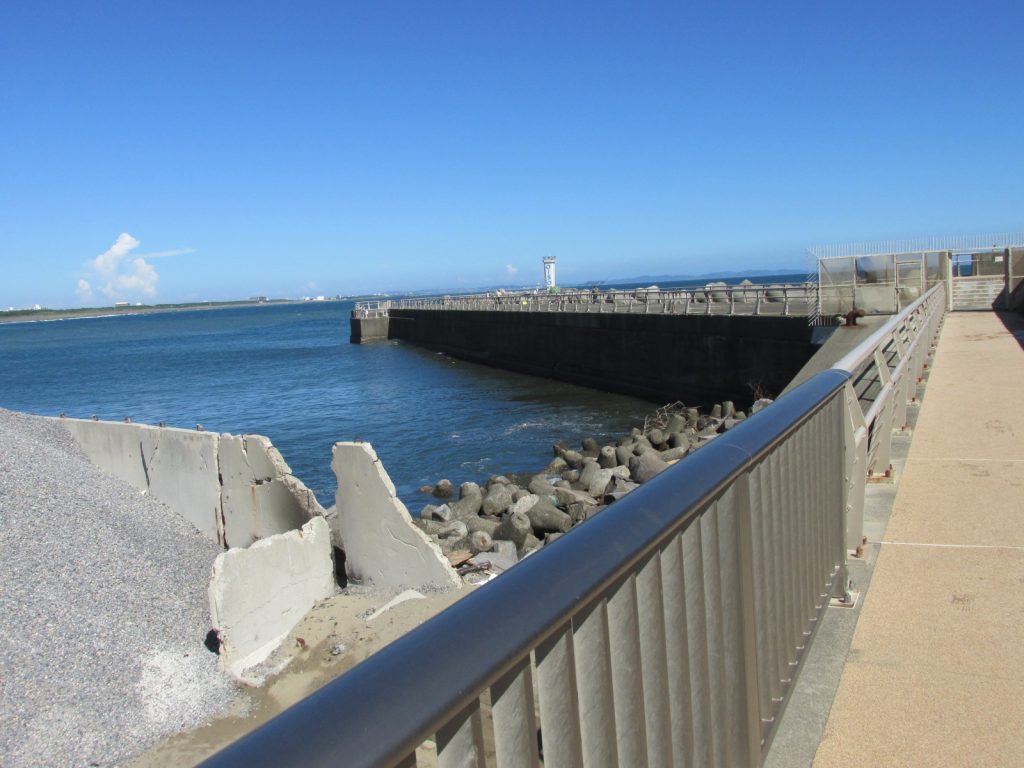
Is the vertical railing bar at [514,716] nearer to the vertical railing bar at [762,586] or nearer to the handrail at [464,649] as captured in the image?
the handrail at [464,649]

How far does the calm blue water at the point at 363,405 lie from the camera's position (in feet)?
72.8

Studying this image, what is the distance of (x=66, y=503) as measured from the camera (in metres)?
8.95

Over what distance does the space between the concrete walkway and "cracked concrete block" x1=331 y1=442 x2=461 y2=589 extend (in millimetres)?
4510

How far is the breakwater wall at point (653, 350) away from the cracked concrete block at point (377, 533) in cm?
1682

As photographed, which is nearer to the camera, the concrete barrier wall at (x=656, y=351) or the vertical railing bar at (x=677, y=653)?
the vertical railing bar at (x=677, y=653)

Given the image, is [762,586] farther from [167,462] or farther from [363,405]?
[363,405]

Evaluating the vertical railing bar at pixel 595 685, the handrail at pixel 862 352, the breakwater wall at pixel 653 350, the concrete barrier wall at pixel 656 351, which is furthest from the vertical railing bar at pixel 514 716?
the concrete barrier wall at pixel 656 351

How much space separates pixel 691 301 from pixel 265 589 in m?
26.4

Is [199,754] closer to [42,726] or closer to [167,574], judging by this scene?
[42,726]

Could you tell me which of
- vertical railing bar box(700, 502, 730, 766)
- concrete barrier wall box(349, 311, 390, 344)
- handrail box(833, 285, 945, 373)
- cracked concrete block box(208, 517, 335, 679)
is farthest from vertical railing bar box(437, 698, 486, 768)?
concrete barrier wall box(349, 311, 390, 344)

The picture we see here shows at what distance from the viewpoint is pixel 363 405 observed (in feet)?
109

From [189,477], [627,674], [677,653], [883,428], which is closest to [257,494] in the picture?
[189,477]

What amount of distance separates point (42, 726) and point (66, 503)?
3.49 meters

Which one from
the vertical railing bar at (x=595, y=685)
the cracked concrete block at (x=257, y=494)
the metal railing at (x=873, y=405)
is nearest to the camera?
the vertical railing bar at (x=595, y=685)
